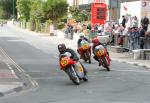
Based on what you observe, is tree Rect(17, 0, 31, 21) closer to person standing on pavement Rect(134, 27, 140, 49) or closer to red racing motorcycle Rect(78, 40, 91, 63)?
person standing on pavement Rect(134, 27, 140, 49)

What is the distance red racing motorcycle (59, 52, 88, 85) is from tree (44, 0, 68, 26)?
52789 mm

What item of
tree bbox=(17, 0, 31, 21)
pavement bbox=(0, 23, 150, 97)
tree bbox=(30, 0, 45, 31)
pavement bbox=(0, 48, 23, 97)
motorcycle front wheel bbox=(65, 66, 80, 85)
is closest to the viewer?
pavement bbox=(0, 48, 23, 97)

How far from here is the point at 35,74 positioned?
25344 millimetres

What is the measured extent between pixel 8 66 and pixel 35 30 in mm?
61255

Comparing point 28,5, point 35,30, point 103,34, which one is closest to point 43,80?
point 103,34

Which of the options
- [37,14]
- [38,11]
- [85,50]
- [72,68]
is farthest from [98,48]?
[37,14]

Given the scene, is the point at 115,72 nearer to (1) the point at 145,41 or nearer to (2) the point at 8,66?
(2) the point at 8,66

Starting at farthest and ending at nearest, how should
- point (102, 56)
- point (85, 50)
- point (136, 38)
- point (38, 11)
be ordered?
point (38, 11) < point (136, 38) < point (85, 50) < point (102, 56)

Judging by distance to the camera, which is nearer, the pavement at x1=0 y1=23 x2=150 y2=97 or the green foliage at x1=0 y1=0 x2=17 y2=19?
the pavement at x1=0 y1=23 x2=150 y2=97

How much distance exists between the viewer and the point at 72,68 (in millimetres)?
21359

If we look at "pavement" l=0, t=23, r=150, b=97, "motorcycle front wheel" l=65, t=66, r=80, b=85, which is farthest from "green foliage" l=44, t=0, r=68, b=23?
"motorcycle front wheel" l=65, t=66, r=80, b=85

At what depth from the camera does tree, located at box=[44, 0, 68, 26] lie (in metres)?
74.4

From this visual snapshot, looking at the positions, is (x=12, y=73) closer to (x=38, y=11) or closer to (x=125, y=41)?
(x=125, y=41)

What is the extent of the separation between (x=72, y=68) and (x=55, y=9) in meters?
54.0
